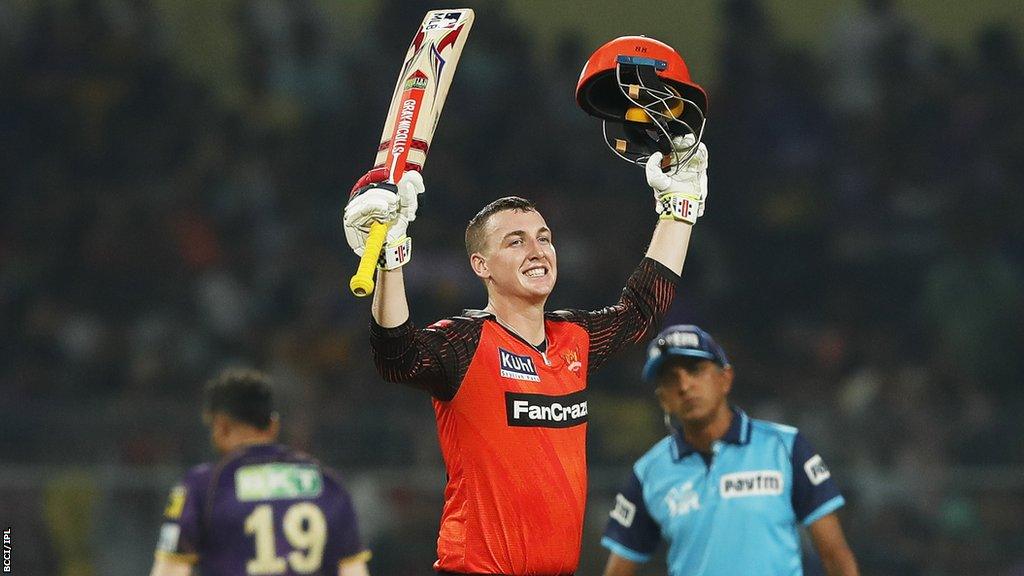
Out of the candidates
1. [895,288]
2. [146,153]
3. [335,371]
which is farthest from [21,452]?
[895,288]

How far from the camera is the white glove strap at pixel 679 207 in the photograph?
13.2 ft

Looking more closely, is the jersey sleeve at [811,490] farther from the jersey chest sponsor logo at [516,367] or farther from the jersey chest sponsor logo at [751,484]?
the jersey chest sponsor logo at [516,367]

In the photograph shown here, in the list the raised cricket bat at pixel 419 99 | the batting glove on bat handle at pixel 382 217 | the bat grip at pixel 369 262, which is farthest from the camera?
the raised cricket bat at pixel 419 99

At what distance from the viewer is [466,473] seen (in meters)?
3.54

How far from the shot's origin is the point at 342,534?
4.23 m

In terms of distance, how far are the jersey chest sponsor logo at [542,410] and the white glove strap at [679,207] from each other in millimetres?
687

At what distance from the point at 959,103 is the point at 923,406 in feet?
11.3

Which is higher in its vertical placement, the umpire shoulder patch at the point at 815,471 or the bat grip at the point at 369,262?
the bat grip at the point at 369,262

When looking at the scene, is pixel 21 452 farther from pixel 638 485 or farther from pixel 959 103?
pixel 959 103

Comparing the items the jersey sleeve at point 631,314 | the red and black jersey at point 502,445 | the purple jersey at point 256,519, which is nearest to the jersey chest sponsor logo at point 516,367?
the red and black jersey at point 502,445

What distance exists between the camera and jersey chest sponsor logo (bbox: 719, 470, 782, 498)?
14.6ft

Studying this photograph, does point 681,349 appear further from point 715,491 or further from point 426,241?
point 426,241

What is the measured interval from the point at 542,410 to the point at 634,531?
1312 mm

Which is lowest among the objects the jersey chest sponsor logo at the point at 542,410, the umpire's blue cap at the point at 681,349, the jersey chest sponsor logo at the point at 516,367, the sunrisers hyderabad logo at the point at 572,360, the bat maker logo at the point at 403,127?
the jersey chest sponsor logo at the point at 542,410
